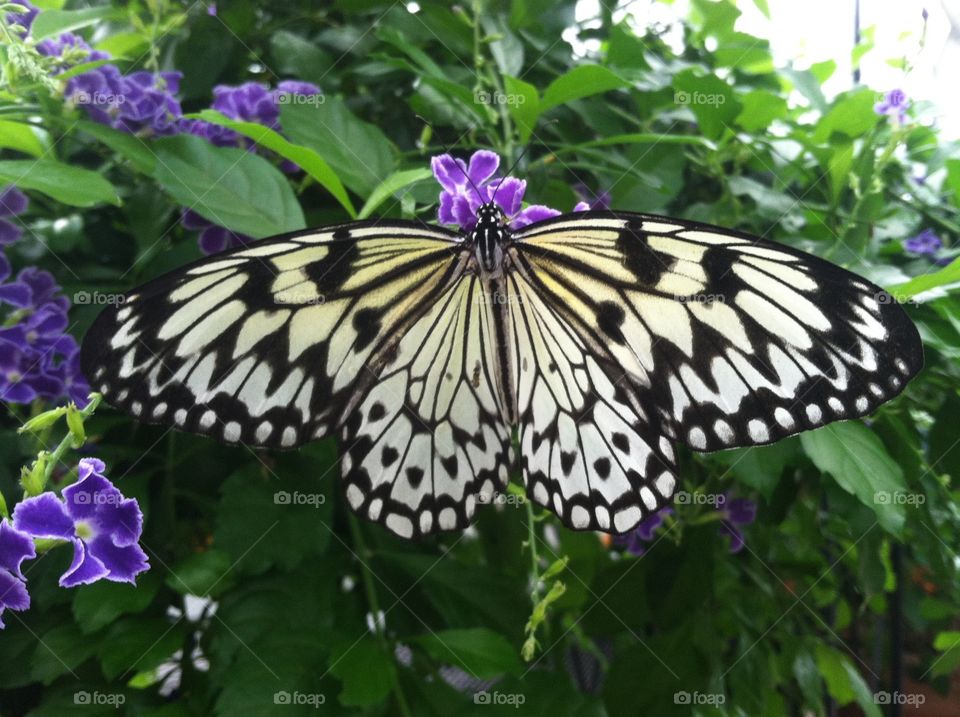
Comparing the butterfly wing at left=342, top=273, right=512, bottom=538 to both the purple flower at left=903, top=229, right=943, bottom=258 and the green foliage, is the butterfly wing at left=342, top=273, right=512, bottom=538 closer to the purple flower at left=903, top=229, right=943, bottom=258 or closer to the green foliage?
the green foliage

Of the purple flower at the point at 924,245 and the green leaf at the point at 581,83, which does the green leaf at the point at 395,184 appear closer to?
the green leaf at the point at 581,83

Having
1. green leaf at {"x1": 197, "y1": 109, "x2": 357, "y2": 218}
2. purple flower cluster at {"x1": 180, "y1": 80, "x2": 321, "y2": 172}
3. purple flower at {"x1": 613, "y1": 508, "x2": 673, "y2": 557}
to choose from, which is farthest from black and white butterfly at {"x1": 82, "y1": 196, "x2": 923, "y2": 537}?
purple flower cluster at {"x1": 180, "y1": 80, "x2": 321, "y2": 172}

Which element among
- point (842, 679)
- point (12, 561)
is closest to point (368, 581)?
point (12, 561)

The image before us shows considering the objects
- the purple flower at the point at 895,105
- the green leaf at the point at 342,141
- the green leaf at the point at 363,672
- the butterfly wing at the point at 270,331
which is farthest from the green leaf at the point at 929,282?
the green leaf at the point at 363,672

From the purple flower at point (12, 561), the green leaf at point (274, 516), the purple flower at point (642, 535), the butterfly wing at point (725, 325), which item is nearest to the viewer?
the purple flower at point (12, 561)

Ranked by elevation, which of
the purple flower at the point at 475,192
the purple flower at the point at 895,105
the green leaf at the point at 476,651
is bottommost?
the green leaf at the point at 476,651

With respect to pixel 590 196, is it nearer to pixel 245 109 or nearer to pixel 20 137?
pixel 245 109
